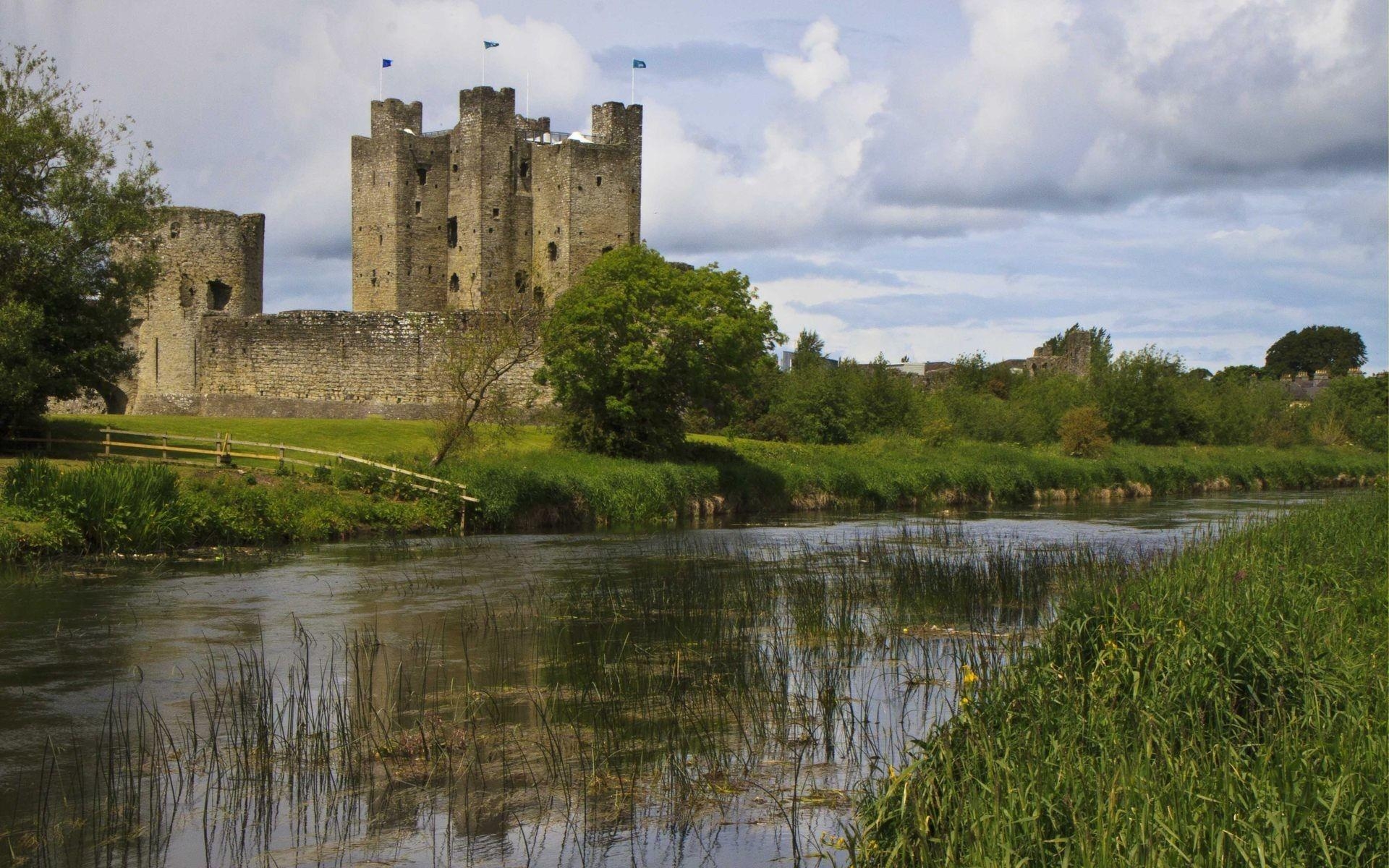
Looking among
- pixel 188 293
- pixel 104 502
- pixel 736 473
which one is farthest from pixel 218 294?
pixel 104 502

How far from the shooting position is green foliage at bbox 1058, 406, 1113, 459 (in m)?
39.3

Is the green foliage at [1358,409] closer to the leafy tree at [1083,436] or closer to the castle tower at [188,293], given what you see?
the leafy tree at [1083,436]

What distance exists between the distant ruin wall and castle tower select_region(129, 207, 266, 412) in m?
0.55

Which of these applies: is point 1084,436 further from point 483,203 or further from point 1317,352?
point 1317,352

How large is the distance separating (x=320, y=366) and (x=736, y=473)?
45.5ft

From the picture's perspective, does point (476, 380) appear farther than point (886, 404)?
No

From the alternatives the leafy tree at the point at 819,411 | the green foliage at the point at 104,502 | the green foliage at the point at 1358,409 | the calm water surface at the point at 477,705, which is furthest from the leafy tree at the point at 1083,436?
the green foliage at the point at 104,502

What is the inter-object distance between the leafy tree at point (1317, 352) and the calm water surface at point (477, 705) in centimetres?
9341

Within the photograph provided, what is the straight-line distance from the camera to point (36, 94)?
21891 millimetres

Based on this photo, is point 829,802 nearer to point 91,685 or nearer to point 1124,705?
point 1124,705

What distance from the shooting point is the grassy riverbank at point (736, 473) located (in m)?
23.7

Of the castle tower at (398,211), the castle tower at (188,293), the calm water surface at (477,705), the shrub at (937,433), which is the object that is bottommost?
the calm water surface at (477,705)

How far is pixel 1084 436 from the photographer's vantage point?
130ft

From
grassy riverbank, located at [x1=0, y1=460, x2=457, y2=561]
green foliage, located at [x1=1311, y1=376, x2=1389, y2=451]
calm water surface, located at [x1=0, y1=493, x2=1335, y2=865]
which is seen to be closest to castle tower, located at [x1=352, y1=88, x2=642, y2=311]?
grassy riverbank, located at [x1=0, y1=460, x2=457, y2=561]
